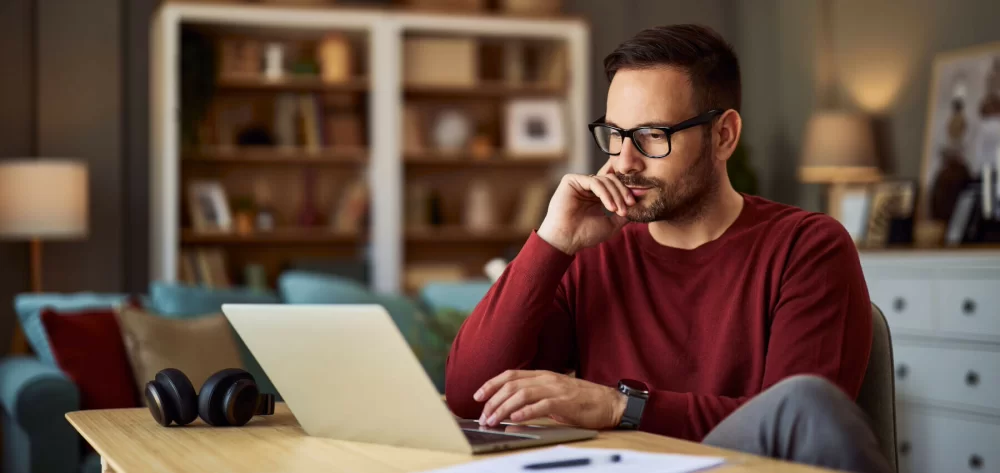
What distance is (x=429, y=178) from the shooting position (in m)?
5.85

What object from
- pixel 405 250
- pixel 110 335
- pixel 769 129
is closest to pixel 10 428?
pixel 110 335

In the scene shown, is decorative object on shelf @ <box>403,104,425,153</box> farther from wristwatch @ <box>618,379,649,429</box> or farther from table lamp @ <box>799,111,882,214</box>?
wristwatch @ <box>618,379,649,429</box>

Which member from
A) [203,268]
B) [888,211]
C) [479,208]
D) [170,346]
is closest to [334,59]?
[479,208]

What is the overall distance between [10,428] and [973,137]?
12.2 ft

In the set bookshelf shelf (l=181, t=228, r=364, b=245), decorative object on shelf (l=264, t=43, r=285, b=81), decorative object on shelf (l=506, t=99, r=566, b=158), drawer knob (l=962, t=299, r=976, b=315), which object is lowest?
drawer knob (l=962, t=299, r=976, b=315)

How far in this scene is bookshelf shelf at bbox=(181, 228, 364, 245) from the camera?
5.26 metres

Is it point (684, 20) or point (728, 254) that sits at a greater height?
point (684, 20)

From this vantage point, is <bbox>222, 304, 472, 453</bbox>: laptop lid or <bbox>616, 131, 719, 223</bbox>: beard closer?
<bbox>222, 304, 472, 453</bbox>: laptop lid

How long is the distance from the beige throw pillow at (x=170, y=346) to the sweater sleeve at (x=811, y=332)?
1934 millimetres

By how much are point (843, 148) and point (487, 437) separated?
3931mm

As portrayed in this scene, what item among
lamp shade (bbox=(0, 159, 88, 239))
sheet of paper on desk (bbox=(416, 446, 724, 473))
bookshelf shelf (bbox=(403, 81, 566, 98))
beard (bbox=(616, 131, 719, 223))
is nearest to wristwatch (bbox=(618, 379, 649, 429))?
sheet of paper on desk (bbox=(416, 446, 724, 473))

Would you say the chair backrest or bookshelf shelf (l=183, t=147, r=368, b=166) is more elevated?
bookshelf shelf (l=183, t=147, r=368, b=166)

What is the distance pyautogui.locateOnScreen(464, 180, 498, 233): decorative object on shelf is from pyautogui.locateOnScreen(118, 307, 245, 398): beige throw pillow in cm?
262

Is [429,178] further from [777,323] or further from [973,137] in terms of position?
[777,323]
